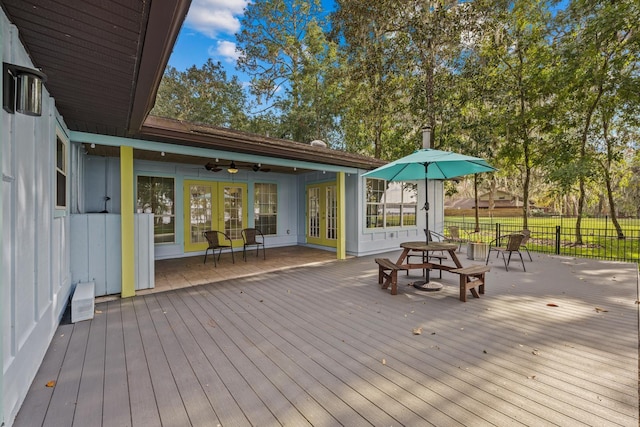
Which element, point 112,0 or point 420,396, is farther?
point 420,396

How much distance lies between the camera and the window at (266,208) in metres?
9.23

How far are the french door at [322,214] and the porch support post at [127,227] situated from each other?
5166 millimetres

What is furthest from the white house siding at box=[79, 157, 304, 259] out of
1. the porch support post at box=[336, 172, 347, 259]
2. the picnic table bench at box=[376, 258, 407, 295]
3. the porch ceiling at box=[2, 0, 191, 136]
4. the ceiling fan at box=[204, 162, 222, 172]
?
the picnic table bench at box=[376, 258, 407, 295]

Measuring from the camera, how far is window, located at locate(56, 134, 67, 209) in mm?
3598

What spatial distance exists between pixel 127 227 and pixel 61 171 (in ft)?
3.64

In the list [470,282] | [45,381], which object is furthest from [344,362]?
[470,282]

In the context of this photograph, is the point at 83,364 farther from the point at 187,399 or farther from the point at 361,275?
the point at 361,275

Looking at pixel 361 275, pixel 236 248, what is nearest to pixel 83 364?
pixel 361 275

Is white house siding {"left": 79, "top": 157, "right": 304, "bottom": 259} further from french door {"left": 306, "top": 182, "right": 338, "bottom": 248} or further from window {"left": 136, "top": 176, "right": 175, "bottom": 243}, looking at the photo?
french door {"left": 306, "top": 182, "right": 338, "bottom": 248}

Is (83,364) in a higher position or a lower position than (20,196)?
lower

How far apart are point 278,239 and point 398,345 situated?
7213 mm

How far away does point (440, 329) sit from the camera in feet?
10.7

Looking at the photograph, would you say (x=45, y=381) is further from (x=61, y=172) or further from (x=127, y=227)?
(x=61, y=172)

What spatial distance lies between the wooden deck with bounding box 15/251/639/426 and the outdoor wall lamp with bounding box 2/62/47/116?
6.65 ft
